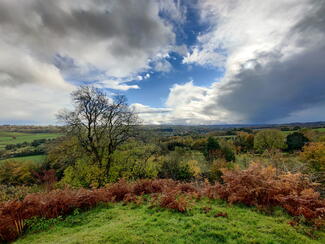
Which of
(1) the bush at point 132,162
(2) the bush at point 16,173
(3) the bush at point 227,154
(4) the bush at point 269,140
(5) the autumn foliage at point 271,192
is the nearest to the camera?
(5) the autumn foliage at point 271,192

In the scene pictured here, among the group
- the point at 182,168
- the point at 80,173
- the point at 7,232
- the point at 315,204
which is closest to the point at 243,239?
the point at 315,204

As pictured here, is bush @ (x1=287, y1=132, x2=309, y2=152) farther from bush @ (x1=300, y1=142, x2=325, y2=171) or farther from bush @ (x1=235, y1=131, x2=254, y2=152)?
bush @ (x1=300, y1=142, x2=325, y2=171)

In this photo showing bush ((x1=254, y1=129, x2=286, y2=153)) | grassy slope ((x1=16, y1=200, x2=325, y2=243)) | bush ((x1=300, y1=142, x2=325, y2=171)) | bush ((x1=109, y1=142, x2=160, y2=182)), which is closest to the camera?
grassy slope ((x1=16, y1=200, x2=325, y2=243))

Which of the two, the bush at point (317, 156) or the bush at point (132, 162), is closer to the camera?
the bush at point (132, 162)

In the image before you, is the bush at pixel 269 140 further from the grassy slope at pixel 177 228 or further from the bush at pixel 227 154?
the grassy slope at pixel 177 228

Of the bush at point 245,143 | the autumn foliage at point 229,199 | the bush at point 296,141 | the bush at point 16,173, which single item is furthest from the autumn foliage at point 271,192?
the bush at point 245,143

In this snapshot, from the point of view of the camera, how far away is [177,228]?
15.9ft

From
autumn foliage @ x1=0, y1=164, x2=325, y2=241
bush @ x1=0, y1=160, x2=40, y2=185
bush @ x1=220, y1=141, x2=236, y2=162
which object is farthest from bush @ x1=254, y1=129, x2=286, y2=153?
bush @ x1=0, y1=160, x2=40, y2=185

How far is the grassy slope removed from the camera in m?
4.29

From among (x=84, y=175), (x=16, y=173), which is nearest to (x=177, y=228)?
(x=84, y=175)

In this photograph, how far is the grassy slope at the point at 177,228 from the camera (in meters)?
4.29

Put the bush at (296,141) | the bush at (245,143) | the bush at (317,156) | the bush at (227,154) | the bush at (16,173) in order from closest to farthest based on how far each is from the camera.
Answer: the bush at (317,156) → the bush at (16,173) → the bush at (227,154) → the bush at (296,141) → the bush at (245,143)

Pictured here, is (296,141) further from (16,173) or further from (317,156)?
(16,173)

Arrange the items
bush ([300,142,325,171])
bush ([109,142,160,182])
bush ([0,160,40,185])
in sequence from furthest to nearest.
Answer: bush ([0,160,40,185]) < bush ([300,142,325,171]) < bush ([109,142,160,182])
